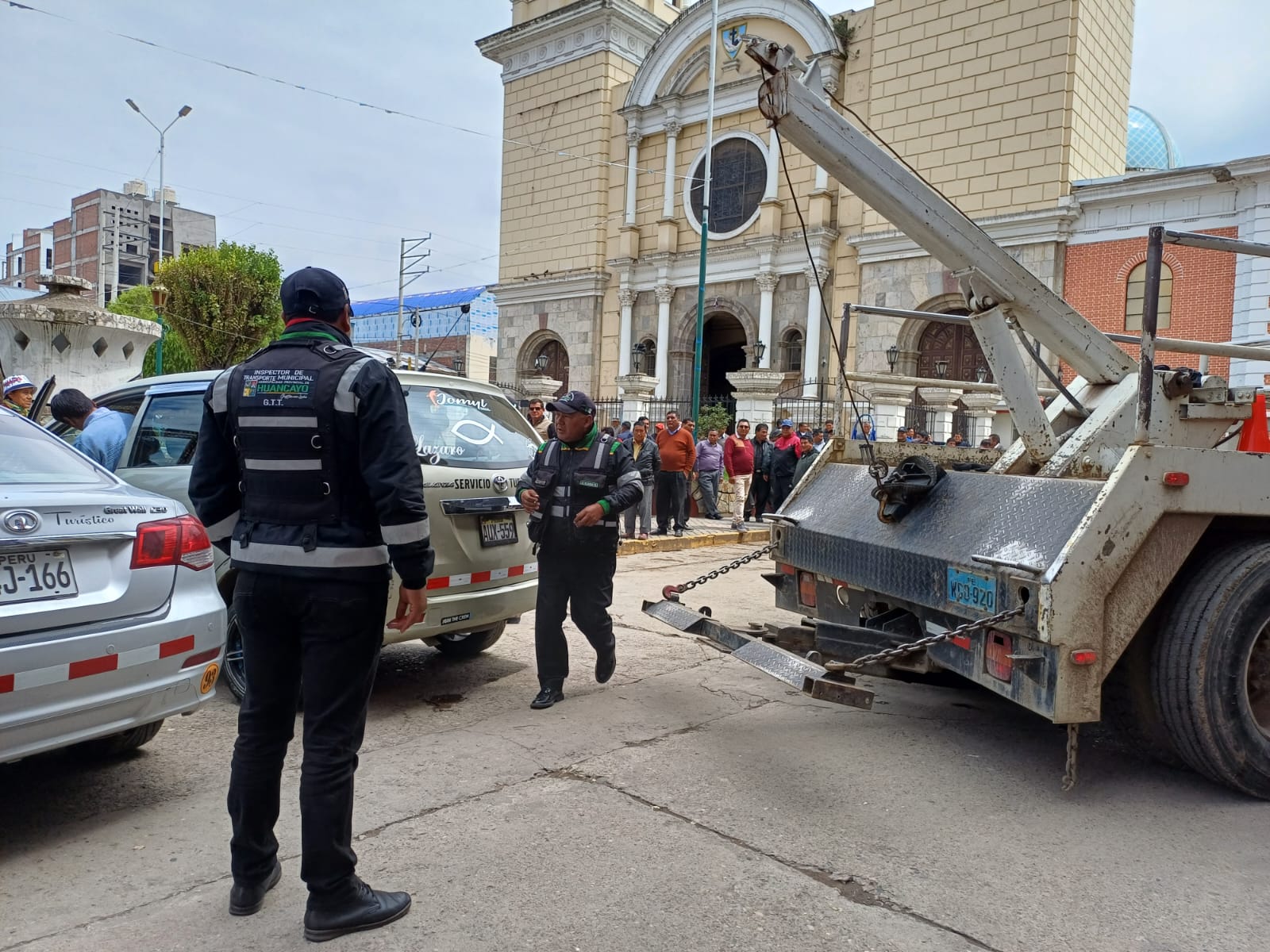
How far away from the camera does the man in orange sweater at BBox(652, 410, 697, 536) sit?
12977 millimetres

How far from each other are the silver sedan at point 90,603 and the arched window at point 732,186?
24.3 metres

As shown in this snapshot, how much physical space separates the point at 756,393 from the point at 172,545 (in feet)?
49.5

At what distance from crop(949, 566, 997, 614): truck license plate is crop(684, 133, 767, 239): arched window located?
23.6 m

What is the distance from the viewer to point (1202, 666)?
367 cm

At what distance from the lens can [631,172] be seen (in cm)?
2878

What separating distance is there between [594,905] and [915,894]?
101cm

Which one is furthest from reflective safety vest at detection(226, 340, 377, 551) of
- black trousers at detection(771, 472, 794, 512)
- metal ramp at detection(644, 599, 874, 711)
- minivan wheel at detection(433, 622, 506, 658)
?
black trousers at detection(771, 472, 794, 512)

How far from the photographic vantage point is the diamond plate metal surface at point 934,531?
145 inches

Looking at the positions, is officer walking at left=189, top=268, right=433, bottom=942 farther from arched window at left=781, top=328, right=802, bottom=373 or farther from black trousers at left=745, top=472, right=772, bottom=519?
arched window at left=781, top=328, right=802, bottom=373

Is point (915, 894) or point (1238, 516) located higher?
point (1238, 516)

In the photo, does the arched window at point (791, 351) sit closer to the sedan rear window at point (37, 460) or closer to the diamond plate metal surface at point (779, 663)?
the diamond plate metal surface at point (779, 663)

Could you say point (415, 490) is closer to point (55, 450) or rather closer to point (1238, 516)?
point (55, 450)

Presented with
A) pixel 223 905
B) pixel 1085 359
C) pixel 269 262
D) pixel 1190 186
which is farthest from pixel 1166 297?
pixel 269 262

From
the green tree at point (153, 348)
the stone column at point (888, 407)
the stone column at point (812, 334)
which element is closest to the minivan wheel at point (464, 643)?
the stone column at point (888, 407)
